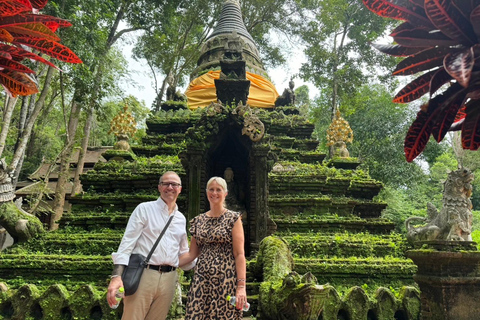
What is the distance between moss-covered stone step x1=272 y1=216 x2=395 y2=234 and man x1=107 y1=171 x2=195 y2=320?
507cm

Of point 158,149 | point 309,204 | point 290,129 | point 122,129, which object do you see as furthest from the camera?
point 290,129

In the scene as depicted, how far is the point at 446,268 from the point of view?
3.68 meters

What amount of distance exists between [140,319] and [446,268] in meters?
3.01

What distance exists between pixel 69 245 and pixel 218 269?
17.1 feet

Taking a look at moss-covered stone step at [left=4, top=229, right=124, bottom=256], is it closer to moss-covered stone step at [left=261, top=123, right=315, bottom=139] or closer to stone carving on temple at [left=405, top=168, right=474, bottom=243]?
stone carving on temple at [left=405, top=168, right=474, bottom=243]

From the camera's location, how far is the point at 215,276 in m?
2.82

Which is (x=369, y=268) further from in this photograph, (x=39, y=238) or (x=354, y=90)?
(x=354, y=90)

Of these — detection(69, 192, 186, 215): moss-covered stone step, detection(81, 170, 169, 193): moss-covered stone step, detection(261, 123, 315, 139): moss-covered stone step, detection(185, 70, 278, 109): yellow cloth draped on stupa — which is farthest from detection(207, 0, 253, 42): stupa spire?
detection(69, 192, 186, 215): moss-covered stone step

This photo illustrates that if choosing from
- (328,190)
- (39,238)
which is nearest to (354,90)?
(328,190)

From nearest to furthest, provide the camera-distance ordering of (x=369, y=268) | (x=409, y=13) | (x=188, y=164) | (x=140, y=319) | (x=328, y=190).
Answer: (x=409, y=13) → (x=140, y=319) → (x=369, y=268) → (x=188, y=164) → (x=328, y=190)

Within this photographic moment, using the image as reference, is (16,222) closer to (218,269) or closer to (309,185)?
(218,269)

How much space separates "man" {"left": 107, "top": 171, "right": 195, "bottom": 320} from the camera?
2.63 meters

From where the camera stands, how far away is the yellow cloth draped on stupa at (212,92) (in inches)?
587

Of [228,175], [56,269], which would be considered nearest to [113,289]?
[56,269]
